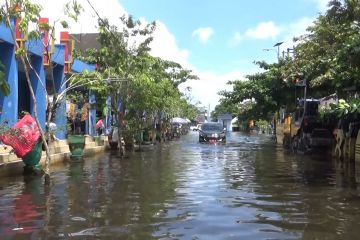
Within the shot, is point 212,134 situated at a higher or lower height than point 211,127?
lower

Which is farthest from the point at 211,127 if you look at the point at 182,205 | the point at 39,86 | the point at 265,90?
the point at 182,205

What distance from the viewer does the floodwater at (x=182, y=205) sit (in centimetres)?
802

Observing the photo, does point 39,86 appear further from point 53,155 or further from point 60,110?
point 53,155

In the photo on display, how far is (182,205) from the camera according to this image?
33.9 feet

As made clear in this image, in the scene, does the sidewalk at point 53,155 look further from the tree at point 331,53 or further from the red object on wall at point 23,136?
the tree at point 331,53

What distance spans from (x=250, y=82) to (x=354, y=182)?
27930 millimetres

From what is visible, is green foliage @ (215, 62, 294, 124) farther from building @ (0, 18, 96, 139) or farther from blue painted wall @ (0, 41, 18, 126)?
blue painted wall @ (0, 41, 18, 126)

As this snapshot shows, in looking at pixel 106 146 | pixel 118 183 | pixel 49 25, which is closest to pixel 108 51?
pixel 106 146

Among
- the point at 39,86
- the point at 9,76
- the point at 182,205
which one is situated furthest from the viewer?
the point at 39,86

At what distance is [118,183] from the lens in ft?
45.9

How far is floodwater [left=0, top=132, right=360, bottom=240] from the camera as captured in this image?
802 centimetres

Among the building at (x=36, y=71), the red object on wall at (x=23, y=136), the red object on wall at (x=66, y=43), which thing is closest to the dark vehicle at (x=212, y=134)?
the building at (x=36, y=71)

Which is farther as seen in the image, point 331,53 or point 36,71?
point 331,53

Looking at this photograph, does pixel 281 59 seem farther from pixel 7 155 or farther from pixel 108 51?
pixel 7 155
